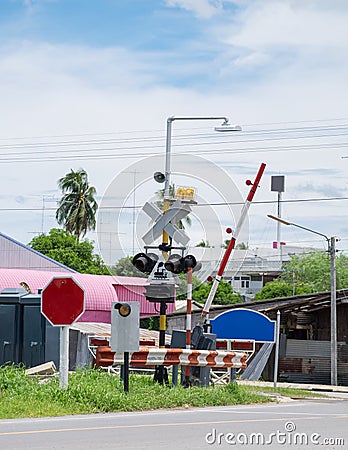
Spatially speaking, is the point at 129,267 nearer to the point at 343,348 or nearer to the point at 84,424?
the point at 84,424

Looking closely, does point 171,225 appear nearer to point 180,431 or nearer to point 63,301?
point 63,301

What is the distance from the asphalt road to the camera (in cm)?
1145

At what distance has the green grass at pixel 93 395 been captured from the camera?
49.7ft

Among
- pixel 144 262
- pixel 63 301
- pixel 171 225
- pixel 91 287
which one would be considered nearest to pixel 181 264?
pixel 144 262

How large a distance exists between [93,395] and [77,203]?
69.3 metres

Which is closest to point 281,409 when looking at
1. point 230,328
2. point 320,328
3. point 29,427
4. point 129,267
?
point 129,267

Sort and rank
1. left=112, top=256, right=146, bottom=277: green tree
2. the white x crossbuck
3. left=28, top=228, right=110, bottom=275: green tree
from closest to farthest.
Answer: the white x crossbuck
left=112, top=256, right=146, bottom=277: green tree
left=28, top=228, right=110, bottom=275: green tree

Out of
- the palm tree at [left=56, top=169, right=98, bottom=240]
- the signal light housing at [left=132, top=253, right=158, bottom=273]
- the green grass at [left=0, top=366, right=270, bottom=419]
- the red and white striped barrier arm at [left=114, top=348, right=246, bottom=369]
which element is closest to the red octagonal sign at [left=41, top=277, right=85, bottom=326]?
the green grass at [left=0, top=366, right=270, bottom=419]

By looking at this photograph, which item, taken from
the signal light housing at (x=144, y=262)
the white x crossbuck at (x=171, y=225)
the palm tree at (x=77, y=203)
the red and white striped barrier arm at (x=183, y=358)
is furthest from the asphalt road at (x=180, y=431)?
the palm tree at (x=77, y=203)

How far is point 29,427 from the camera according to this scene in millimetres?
12828

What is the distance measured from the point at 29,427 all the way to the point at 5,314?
11.0m

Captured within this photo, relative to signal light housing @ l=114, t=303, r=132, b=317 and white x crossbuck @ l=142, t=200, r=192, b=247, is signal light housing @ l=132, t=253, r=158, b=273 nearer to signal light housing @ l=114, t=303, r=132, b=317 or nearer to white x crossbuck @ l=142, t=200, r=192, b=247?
white x crossbuck @ l=142, t=200, r=192, b=247

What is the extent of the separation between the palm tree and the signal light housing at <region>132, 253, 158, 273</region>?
64974 millimetres

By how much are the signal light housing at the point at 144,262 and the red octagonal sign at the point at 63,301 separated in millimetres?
3058
